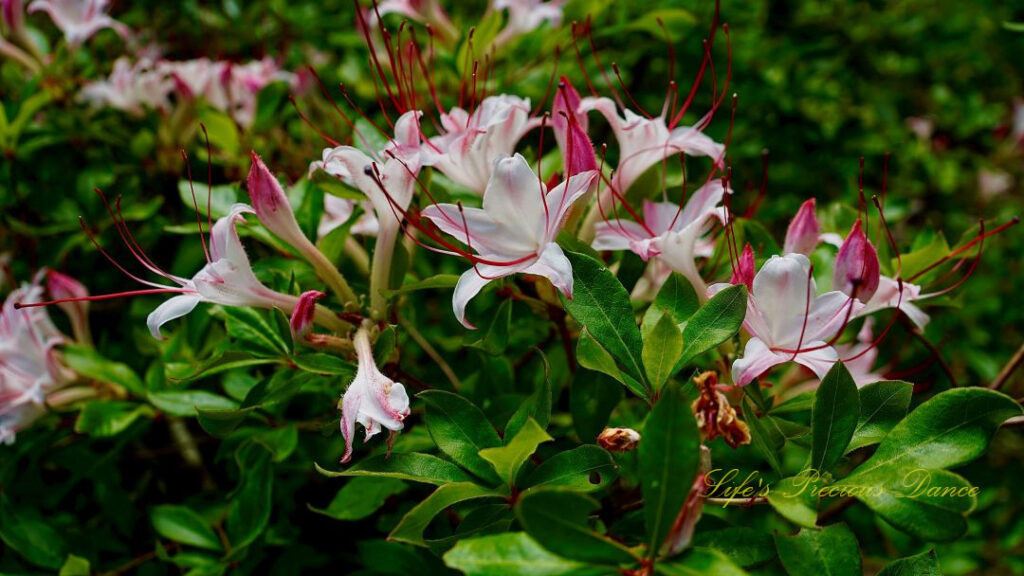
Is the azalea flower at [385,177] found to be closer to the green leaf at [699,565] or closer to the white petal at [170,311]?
the white petal at [170,311]

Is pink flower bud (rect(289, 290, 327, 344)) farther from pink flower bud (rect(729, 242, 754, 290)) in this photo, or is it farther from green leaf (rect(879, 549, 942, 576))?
green leaf (rect(879, 549, 942, 576))

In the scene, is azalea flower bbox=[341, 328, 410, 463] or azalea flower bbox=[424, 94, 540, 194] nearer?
azalea flower bbox=[341, 328, 410, 463]

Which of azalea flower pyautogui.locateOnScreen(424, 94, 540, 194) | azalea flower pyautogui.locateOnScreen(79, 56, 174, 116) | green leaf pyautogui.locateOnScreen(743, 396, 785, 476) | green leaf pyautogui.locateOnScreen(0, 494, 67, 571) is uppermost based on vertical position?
azalea flower pyautogui.locateOnScreen(424, 94, 540, 194)

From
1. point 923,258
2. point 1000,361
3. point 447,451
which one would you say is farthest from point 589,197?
point 1000,361

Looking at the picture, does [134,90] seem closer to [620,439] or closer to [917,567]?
[620,439]

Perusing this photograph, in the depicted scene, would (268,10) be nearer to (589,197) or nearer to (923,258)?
(589,197)

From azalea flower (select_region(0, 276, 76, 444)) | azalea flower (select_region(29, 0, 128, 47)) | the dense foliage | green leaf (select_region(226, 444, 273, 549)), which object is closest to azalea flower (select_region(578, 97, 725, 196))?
the dense foliage

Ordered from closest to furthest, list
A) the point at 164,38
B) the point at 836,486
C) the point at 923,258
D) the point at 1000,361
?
1. the point at 836,486
2. the point at 923,258
3. the point at 164,38
4. the point at 1000,361

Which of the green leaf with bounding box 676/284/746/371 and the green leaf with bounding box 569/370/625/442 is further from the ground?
the green leaf with bounding box 676/284/746/371
